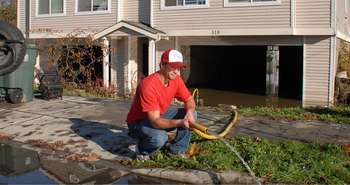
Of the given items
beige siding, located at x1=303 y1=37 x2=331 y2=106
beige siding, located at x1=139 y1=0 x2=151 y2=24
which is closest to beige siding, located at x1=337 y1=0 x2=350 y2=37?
beige siding, located at x1=303 y1=37 x2=331 y2=106

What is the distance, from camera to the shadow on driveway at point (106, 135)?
7700 mm

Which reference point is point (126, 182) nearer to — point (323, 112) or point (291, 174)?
point (291, 174)

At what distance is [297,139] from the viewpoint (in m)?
7.99

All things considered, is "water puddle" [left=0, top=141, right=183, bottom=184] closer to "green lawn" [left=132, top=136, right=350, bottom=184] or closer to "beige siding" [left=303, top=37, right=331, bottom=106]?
"green lawn" [left=132, top=136, right=350, bottom=184]

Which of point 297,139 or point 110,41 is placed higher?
point 110,41

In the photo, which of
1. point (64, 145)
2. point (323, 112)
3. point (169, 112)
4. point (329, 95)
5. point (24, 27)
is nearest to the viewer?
point (169, 112)

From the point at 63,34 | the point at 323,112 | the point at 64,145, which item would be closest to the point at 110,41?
the point at 63,34

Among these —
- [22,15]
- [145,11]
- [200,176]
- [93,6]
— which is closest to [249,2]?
[145,11]

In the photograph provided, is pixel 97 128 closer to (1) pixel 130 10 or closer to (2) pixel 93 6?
(1) pixel 130 10

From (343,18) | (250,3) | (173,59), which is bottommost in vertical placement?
(173,59)

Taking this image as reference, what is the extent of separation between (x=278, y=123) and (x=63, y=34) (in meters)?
15.0

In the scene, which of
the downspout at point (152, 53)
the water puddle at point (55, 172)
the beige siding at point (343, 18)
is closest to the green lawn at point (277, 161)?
the water puddle at point (55, 172)

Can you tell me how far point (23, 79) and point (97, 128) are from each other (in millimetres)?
3859

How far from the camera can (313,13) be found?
16.8 m
